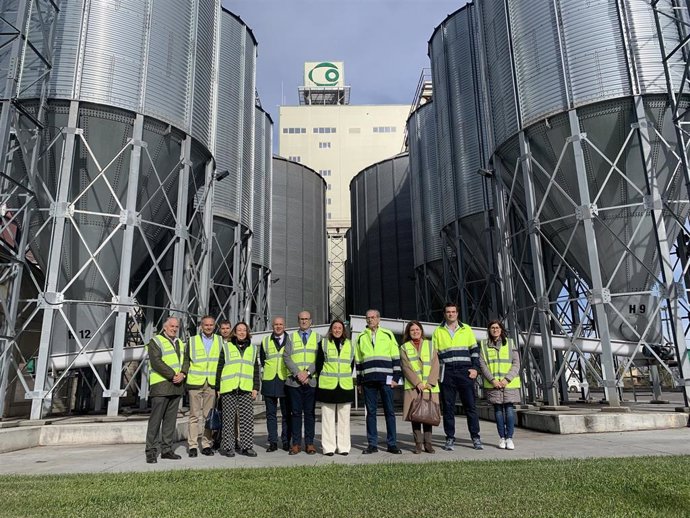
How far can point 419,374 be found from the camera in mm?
6953

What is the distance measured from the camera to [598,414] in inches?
365

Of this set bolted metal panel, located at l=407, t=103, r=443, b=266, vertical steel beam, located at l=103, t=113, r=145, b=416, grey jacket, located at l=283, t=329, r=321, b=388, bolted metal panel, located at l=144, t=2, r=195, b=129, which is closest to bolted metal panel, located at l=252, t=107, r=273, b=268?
bolted metal panel, located at l=407, t=103, r=443, b=266

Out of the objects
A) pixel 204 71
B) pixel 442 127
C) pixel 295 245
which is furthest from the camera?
pixel 295 245

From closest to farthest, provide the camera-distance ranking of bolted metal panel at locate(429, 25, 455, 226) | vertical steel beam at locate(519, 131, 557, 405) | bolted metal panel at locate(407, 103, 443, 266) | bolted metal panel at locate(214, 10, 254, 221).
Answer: vertical steel beam at locate(519, 131, 557, 405) → bolted metal panel at locate(214, 10, 254, 221) → bolted metal panel at locate(429, 25, 455, 226) → bolted metal panel at locate(407, 103, 443, 266)

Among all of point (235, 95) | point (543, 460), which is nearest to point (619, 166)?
point (543, 460)

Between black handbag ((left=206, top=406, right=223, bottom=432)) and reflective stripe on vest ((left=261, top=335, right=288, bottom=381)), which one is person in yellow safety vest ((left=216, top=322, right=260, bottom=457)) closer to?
reflective stripe on vest ((left=261, top=335, right=288, bottom=381))

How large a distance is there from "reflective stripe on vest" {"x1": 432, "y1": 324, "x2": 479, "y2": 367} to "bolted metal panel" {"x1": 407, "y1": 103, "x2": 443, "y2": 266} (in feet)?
53.9

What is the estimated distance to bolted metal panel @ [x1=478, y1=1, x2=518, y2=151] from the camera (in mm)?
14047

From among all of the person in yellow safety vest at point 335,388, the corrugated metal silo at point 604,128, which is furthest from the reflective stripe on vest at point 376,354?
the corrugated metal silo at point 604,128

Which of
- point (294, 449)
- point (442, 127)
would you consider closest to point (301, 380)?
point (294, 449)

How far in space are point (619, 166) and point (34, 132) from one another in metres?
13.8

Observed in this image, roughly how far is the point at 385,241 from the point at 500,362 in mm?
23333

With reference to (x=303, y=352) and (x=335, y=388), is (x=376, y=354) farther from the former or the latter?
(x=303, y=352)

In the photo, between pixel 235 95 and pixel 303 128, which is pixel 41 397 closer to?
pixel 235 95
